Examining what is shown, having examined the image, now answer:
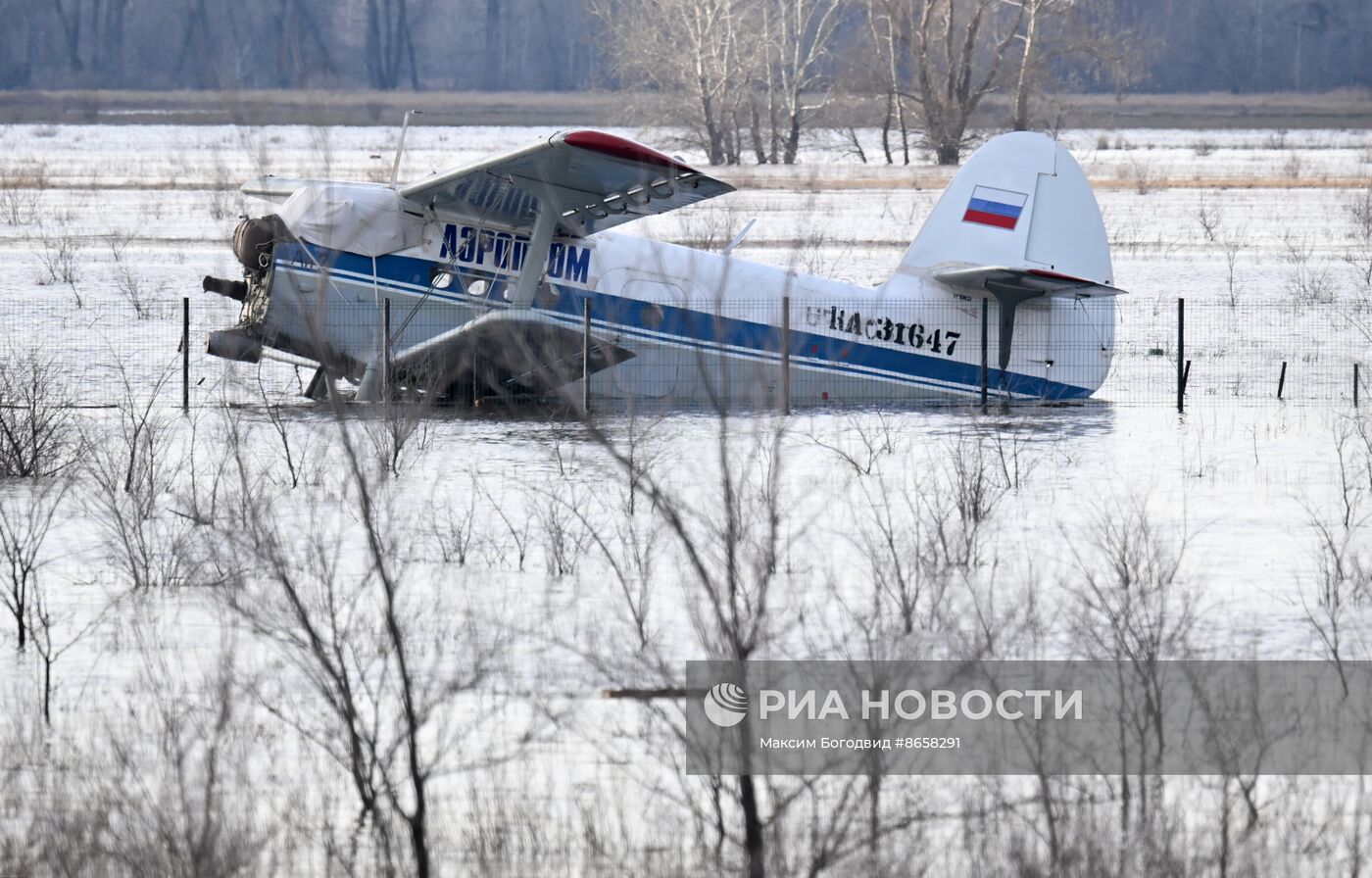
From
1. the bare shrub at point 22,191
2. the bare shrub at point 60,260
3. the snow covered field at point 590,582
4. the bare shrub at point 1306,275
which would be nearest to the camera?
the snow covered field at point 590,582

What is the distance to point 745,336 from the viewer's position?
14.4 metres

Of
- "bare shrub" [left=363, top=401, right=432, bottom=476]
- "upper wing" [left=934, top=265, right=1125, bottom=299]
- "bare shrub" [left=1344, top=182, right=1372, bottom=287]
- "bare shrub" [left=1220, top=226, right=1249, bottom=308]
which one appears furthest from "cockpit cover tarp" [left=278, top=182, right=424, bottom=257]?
"bare shrub" [left=1344, top=182, right=1372, bottom=287]

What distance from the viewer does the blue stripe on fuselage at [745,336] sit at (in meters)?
13.9

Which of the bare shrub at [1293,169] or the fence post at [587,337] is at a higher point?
the bare shrub at [1293,169]

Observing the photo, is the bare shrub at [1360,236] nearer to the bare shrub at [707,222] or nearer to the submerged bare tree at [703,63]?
the bare shrub at [707,222]

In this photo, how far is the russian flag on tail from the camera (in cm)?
1525

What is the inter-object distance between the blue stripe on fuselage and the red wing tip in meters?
1.76

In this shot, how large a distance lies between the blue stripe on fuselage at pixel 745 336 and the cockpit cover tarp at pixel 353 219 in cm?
13

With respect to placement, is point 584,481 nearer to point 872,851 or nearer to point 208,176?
point 872,851

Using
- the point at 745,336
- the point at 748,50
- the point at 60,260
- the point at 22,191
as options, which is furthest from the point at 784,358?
the point at 748,50

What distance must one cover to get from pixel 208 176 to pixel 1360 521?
3340cm

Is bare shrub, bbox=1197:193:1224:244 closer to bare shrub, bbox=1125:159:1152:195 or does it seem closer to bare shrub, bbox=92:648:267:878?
bare shrub, bbox=1125:159:1152:195

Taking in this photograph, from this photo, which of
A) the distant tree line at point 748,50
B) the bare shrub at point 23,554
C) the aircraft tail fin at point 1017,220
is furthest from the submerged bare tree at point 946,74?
the bare shrub at point 23,554

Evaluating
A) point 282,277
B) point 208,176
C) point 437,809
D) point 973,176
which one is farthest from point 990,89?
point 437,809
